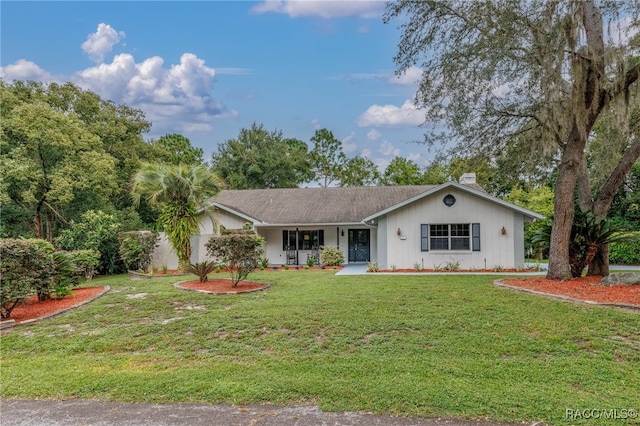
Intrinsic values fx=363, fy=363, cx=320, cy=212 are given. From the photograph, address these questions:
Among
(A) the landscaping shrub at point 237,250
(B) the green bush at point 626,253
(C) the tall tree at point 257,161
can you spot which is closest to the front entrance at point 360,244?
(A) the landscaping shrub at point 237,250

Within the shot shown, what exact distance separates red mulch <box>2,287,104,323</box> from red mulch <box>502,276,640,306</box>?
1140 cm

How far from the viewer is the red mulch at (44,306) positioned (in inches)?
309

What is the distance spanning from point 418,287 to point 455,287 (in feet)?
3.18

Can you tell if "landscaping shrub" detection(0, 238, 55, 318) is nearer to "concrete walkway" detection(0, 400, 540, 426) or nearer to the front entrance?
"concrete walkway" detection(0, 400, 540, 426)

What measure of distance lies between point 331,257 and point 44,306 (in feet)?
35.3

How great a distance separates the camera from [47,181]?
52.4ft

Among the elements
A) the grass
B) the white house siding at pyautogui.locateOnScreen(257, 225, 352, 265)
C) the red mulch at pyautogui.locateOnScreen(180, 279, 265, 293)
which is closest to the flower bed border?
the grass

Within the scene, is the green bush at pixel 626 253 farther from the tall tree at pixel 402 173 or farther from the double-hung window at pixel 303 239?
the tall tree at pixel 402 173

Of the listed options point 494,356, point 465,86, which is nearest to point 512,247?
point 465,86

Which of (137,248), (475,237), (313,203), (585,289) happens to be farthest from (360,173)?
(585,289)

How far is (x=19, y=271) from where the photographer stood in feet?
24.8

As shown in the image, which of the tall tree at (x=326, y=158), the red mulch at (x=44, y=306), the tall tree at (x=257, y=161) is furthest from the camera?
the tall tree at (x=326, y=158)

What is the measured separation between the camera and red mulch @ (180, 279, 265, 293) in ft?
32.7

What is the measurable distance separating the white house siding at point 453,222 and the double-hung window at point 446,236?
0.56 feet
